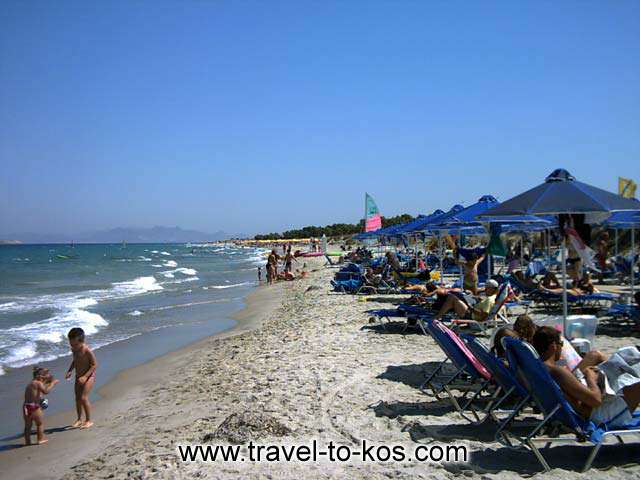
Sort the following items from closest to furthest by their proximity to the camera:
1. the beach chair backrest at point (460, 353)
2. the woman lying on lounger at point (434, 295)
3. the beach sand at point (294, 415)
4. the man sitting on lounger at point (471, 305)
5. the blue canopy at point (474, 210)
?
the beach sand at point (294, 415), the beach chair backrest at point (460, 353), the man sitting on lounger at point (471, 305), the woman lying on lounger at point (434, 295), the blue canopy at point (474, 210)

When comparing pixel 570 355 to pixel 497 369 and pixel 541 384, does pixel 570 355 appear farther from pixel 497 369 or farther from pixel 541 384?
pixel 541 384

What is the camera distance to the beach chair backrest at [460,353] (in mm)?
4625

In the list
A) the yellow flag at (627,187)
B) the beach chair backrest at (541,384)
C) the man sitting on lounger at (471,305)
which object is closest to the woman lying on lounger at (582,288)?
the man sitting on lounger at (471,305)

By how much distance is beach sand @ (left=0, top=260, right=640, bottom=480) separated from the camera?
3.86 meters

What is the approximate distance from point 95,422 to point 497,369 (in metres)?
4.36

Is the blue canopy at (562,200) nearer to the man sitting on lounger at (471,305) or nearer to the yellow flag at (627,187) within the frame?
the man sitting on lounger at (471,305)

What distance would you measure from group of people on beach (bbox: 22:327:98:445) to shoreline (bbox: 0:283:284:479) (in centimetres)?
15

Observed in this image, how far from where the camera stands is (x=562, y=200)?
5.75 metres

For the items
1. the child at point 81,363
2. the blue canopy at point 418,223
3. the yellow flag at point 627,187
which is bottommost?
the child at point 81,363

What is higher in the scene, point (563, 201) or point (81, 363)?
point (563, 201)

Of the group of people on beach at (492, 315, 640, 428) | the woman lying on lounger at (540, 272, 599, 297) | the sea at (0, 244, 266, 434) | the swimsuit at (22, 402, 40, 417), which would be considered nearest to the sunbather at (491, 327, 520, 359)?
the group of people on beach at (492, 315, 640, 428)

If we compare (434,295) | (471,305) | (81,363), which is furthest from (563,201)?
(81,363)

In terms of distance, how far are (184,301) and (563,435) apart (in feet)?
54.6

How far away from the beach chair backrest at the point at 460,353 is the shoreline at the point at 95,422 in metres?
3.29
